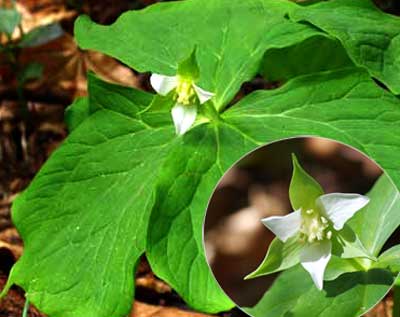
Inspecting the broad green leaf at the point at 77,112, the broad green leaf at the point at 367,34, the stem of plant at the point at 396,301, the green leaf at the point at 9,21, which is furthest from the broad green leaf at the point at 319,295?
the green leaf at the point at 9,21

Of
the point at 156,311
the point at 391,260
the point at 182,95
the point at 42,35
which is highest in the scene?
the point at 182,95

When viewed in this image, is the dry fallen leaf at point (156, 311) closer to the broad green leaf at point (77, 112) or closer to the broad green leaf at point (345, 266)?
the broad green leaf at point (77, 112)

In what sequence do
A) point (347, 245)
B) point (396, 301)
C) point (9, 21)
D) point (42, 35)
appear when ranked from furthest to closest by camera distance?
point (42, 35)
point (9, 21)
point (396, 301)
point (347, 245)

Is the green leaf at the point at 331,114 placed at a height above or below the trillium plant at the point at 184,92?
Answer: below

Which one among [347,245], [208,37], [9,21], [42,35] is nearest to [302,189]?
[347,245]

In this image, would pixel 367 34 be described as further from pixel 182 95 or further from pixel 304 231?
pixel 304 231

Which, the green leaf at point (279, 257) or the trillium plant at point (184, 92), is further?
the trillium plant at point (184, 92)

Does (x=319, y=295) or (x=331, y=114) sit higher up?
(x=331, y=114)

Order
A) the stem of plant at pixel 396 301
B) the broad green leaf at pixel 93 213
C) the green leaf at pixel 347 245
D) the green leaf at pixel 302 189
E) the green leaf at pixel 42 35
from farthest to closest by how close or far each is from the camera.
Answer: the green leaf at pixel 42 35 < the broad green leaf at pixel 93 213 < the stem of plant at pixel 396 301 < the green leaf at pixel 347 245 < the green leaf at pixel 302 189
